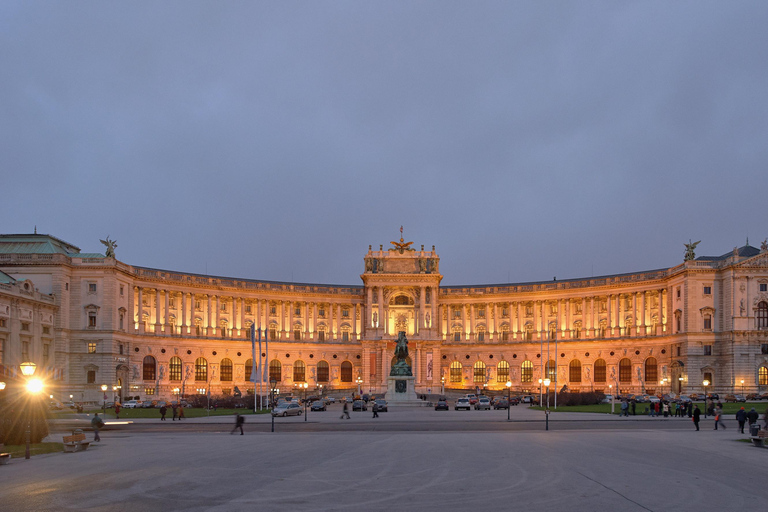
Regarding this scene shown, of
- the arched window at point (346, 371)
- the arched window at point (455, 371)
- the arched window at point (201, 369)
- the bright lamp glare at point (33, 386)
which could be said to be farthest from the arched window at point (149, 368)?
the bright lamp glare at point (33, 386)

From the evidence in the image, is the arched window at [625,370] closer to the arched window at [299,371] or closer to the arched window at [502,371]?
the arched window at [502,371]

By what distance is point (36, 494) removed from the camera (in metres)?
23.7

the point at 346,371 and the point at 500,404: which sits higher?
the point at 500,404

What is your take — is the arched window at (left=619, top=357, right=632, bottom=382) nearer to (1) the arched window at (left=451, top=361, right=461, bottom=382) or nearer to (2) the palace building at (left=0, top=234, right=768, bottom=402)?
(2) the palace building at (left=0, top=234, right=768, bottom=402)

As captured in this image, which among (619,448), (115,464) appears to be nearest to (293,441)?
(115,464)

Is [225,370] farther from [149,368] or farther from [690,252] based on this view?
[690,252]

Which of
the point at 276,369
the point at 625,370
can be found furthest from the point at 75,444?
the point at 625,370

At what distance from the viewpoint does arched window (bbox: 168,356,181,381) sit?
12506 cm

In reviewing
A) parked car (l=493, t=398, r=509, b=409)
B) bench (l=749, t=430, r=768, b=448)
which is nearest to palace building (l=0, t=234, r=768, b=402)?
parked car (l=493, t=398, r=509, b=409)

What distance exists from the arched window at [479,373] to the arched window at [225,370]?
44.4m

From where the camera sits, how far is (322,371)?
142 m

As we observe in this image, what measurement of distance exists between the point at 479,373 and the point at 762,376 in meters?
49.8

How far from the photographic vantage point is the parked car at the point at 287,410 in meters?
71.7

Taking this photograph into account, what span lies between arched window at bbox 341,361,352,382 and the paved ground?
328 feet
